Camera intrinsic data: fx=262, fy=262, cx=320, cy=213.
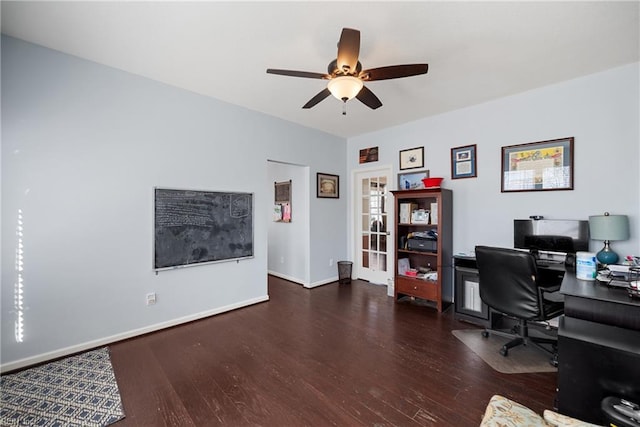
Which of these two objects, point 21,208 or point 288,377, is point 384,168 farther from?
point 21,208

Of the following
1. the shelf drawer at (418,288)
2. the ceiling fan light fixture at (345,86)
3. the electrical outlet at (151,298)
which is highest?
the ceiling fan light fixture at (345,86)

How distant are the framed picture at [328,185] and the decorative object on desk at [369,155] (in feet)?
1.84

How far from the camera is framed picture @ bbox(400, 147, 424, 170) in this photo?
3.90 meters

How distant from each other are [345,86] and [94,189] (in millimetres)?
2443

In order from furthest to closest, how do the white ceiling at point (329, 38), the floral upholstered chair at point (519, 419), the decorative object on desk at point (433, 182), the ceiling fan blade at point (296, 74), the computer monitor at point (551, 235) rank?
the decorative object on desk at point (433, 182) < the computer monitor at point (551, 235) < the ceiling fan blade at point (296, 74) < the white ceiling at point (329, 38) < the floral upholstered chair at point (519, 419)

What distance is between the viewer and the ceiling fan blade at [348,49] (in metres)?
1.59

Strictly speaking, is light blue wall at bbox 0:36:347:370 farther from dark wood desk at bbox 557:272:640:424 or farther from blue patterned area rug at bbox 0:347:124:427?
dark wood desk at bbox 557:272:640:424

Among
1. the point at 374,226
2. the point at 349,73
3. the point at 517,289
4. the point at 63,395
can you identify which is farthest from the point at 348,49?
the point at 374,226

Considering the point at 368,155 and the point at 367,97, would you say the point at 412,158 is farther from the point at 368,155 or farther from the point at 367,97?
the point at 367,97

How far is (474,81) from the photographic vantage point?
2.74m

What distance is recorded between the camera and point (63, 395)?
72.2 inches

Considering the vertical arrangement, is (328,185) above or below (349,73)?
below

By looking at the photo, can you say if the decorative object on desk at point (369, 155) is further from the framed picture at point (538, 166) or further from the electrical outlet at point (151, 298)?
the electrical outlet at point (151, 298)

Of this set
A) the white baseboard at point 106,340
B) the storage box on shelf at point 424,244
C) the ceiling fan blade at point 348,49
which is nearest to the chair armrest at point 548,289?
the storage box on shelf at point 424,244
